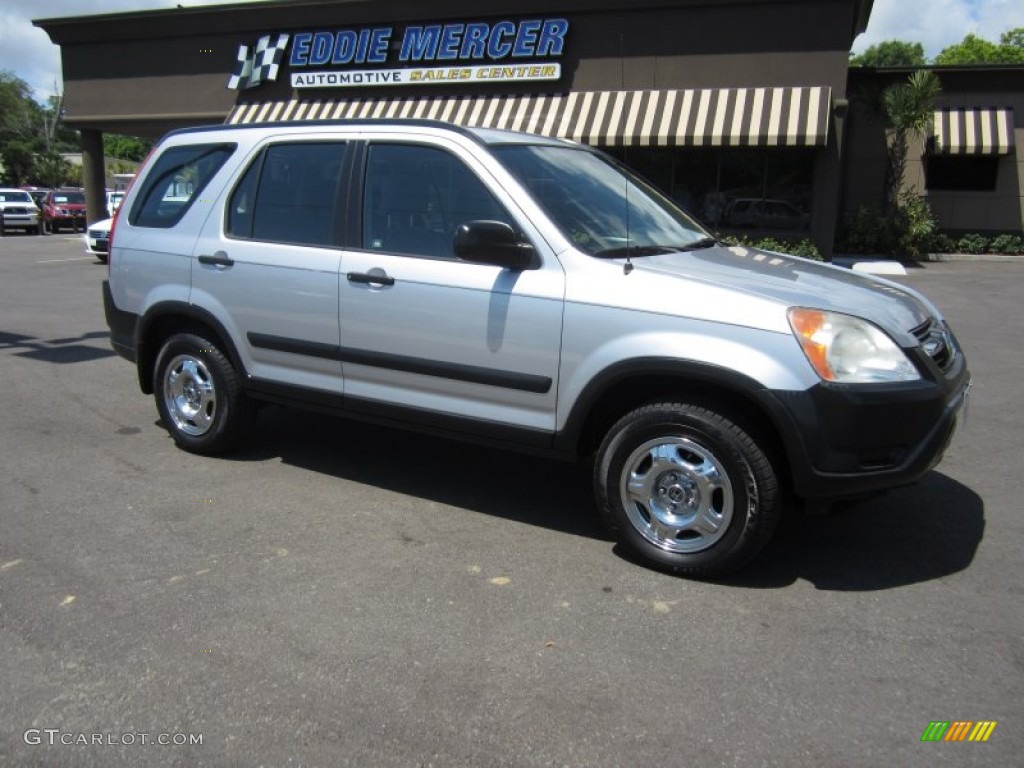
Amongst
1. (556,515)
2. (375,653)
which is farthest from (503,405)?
(375,653)

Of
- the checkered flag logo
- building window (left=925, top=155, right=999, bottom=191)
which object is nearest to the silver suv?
the checkered flag logo

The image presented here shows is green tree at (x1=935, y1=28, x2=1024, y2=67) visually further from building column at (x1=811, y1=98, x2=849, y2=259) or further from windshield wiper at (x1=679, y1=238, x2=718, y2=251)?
windshield wiper at (x1=679, y1=238, x2=718, y2=251)

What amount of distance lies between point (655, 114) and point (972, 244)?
8.88 m

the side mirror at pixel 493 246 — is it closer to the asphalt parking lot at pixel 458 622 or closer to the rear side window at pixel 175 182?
the asphalt parking lot at pixel 458 622

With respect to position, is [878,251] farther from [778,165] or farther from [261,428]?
[261,428]

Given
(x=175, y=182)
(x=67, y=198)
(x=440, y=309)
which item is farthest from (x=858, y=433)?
(x=67, y=198)

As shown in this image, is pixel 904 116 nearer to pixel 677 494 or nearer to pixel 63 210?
pixel 677 494

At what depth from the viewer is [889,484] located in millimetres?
3566

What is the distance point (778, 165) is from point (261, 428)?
14.7 meters

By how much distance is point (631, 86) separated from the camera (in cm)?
1809

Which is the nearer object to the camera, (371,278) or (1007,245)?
(371,278)

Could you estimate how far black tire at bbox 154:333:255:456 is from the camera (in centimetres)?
525

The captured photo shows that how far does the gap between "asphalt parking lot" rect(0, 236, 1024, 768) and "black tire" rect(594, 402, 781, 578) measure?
6.6 inches

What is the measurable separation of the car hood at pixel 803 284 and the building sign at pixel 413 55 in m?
15.2
